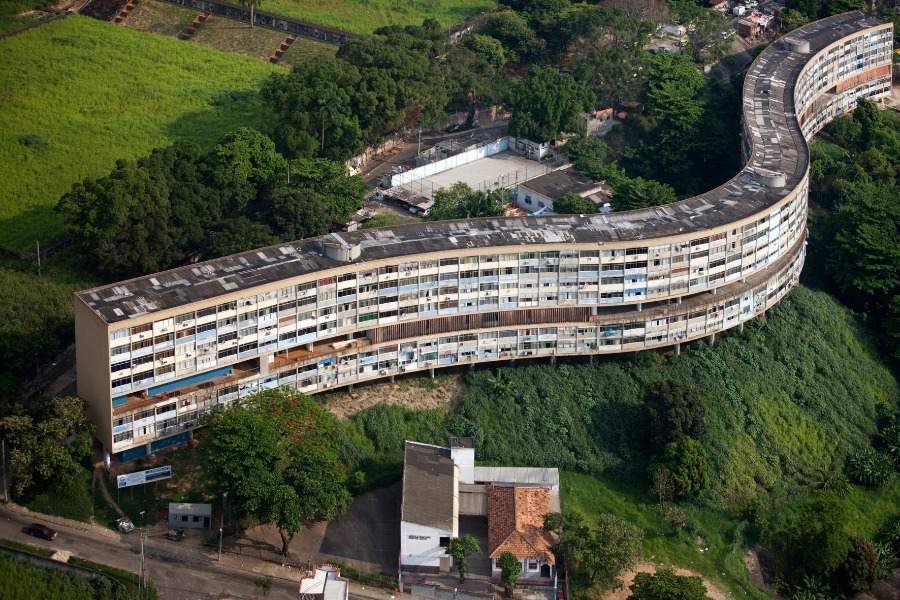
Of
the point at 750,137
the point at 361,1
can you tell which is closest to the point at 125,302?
the point at 750,137

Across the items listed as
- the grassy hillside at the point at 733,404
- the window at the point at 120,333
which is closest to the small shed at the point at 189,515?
the window at the point at 120,333

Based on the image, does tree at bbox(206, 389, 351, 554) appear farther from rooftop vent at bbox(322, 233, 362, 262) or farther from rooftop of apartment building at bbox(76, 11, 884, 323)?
rooftop vent at bbox(322, 233, 362, 262)

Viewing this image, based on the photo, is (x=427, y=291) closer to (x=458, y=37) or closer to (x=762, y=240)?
(x=762, y=240)

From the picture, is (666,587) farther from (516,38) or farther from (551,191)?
(516,38)

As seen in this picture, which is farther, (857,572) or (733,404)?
(733,404)

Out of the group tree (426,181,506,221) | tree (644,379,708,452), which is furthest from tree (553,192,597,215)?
tree (644,379,708,452)

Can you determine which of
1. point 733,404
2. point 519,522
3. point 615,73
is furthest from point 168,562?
point 615,73
